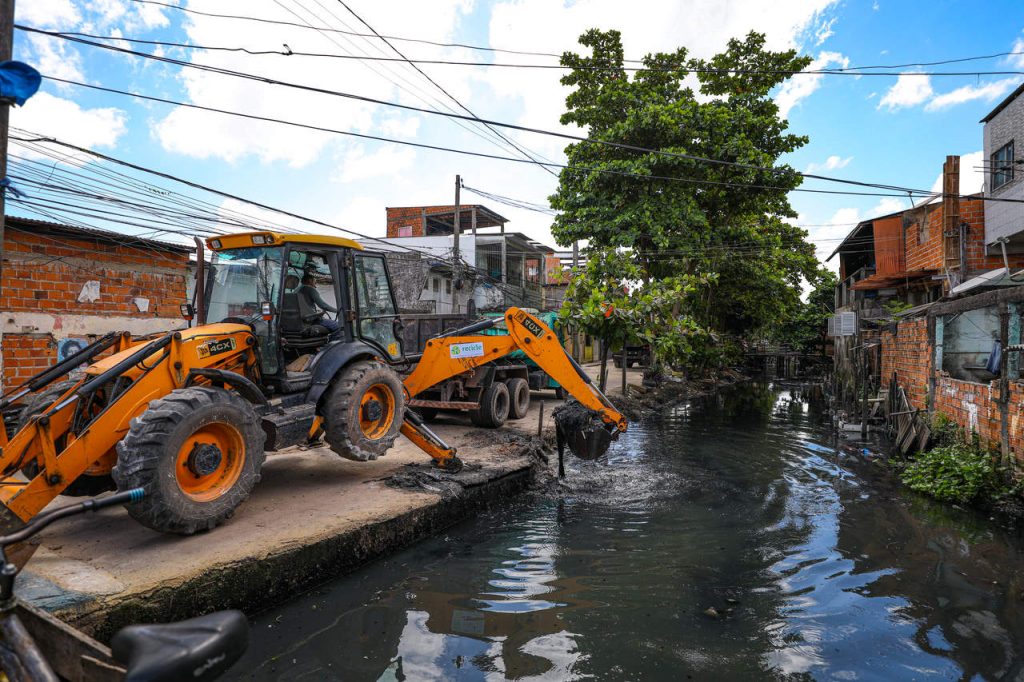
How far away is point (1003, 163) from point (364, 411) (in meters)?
17.5

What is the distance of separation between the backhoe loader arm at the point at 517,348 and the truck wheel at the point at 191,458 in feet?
10.1

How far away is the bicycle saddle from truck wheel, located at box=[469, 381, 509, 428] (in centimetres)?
959

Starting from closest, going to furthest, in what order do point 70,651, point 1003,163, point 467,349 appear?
point 70,651, point 467,349, point 1003,163

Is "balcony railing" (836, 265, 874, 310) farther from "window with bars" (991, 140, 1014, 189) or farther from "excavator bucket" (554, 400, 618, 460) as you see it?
"excavator bucket" (554, 400, 618, 460)

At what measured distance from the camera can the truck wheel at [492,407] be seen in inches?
446

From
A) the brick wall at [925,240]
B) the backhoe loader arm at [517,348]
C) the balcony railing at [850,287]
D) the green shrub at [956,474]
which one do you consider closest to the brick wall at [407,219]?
the balcony railing at [850,287]

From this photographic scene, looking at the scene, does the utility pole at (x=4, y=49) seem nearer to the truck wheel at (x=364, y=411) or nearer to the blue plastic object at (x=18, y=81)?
the blue plastic object at (x=18, y=81)

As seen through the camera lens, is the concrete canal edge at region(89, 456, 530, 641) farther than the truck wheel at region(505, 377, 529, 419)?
No

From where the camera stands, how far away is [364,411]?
21.5 ft

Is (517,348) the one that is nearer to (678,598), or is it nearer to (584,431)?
(584,431)

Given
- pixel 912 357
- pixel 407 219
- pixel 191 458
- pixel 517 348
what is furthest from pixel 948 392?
pixel 407 219

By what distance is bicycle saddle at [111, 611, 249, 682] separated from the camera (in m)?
1.55

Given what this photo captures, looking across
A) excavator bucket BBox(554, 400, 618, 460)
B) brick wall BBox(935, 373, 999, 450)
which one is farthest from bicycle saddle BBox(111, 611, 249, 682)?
brick wall BBox(935, 373, 999, 450)

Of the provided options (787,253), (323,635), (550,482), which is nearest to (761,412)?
(787,253)
